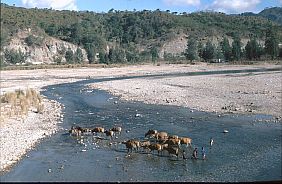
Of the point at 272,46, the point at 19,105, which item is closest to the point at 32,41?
the point at 272,46

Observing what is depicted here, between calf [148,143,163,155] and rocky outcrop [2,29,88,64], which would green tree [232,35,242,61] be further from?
calf [148,143,163,155]

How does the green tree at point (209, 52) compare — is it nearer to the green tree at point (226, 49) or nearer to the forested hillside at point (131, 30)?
the forested hillside at point (131, 30)

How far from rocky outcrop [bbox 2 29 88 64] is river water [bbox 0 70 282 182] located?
8219cm

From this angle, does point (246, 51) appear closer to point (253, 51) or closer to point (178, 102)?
point (253, 51)

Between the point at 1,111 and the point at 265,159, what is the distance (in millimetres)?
18862

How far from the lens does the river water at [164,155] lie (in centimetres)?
1478

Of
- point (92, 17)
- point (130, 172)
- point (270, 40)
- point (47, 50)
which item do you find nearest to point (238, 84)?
point (130, 172)

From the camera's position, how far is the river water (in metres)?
14.8

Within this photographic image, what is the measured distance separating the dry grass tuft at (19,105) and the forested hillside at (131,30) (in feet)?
227

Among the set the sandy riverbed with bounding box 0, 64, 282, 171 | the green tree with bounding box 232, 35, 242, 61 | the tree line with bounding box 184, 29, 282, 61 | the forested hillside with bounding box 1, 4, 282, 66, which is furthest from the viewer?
the forested hillside with bounding box 1, 4, 282, 66

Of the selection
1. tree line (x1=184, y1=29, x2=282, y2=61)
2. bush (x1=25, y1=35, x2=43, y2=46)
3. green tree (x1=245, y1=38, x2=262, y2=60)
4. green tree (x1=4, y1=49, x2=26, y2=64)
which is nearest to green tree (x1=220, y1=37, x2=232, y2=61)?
tree line (x1=184, y1=29, x2=282, y2=61)

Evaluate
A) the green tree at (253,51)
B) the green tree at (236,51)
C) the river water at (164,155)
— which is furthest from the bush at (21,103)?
the green tree at (236,51)

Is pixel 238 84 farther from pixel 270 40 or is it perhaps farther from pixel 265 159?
pixel 270 40

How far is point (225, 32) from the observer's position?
15325 centimetres
